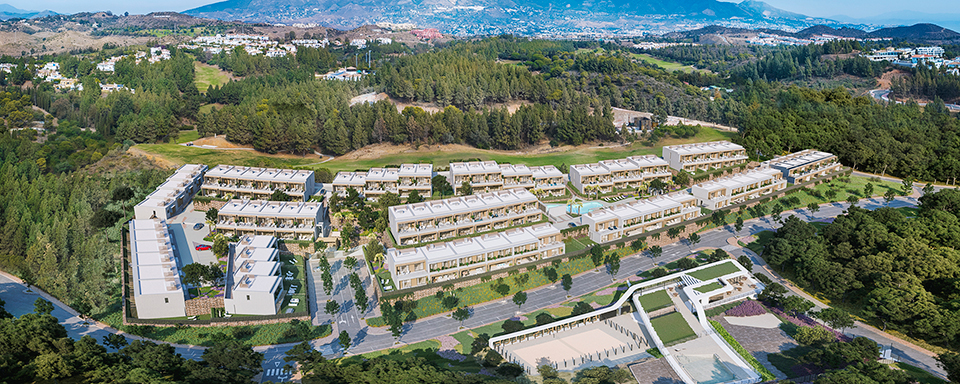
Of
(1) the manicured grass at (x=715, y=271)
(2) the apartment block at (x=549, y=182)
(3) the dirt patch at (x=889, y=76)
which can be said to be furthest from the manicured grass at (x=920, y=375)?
(3) the dirt patch at (x=889, y=76)

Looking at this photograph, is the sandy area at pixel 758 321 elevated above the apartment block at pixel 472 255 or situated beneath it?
situated beneath

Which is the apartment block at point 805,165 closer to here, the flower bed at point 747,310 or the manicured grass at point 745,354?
the flower bed at point 747,310

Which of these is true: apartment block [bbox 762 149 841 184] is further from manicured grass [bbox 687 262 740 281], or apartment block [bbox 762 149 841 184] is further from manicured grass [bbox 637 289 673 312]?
manicured grass [bbox 637 289 673 312]

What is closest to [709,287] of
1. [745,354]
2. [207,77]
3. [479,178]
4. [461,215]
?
[745,354]

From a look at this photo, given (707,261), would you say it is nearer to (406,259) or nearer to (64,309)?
(406,259)

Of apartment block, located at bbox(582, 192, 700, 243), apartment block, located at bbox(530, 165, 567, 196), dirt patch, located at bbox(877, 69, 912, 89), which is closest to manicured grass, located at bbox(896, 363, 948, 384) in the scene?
apartment block, located at bbox(582, 192, 700, 243)
